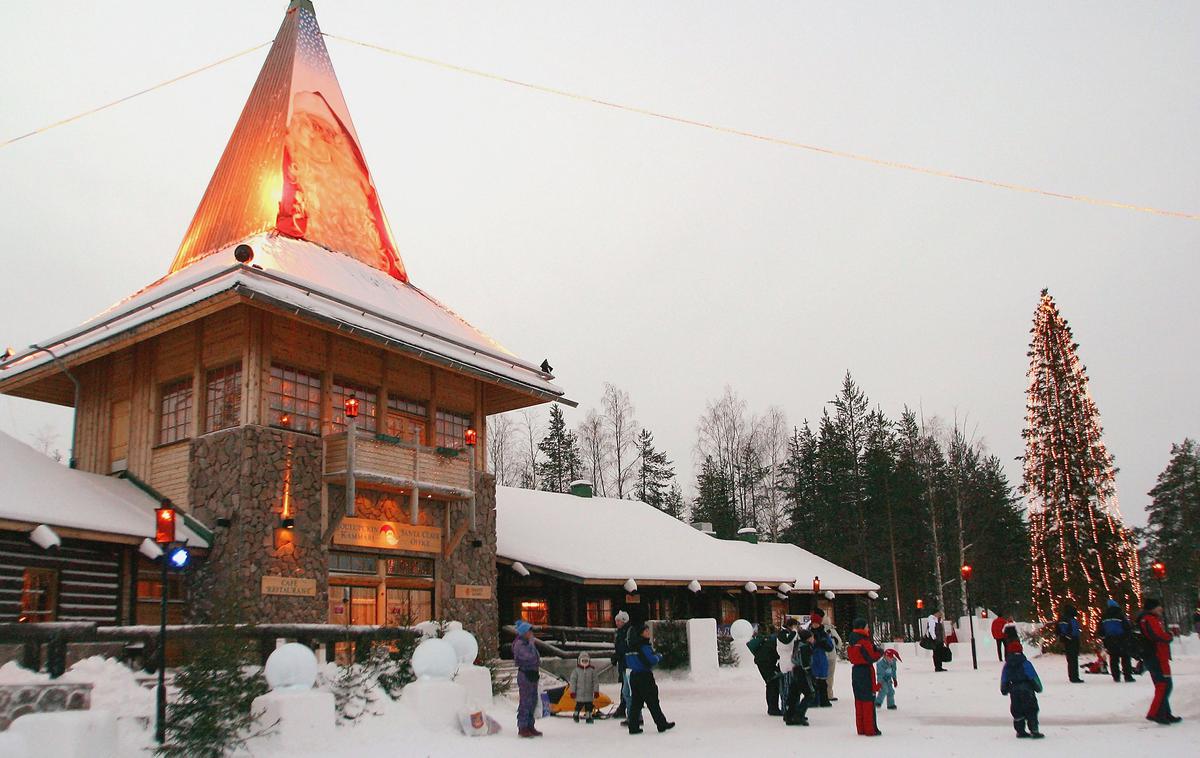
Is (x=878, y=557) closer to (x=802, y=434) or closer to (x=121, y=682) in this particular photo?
(x=802, y=434)

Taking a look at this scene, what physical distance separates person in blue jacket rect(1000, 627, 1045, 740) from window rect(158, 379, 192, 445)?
50.5 feet

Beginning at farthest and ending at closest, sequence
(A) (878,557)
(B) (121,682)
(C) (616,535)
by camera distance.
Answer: (A) (878,557), (C) (616,535), (B) (121,682)

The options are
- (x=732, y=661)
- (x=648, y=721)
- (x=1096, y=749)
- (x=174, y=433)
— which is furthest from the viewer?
(x=732, y=661)

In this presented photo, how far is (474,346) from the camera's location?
71.2ft

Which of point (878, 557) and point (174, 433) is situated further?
point (878, 557)

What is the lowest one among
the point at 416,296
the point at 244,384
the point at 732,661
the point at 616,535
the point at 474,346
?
the point at 732,661

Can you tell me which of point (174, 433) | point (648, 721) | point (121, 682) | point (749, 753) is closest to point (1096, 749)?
point (749, 753)

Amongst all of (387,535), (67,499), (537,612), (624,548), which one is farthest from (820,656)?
(624,548)

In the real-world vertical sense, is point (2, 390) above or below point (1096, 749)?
above

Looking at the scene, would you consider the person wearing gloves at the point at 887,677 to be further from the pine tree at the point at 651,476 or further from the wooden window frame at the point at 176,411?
the pine tree at the point at 651,476

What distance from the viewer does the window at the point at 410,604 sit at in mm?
20594

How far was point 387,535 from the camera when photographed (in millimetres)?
20406

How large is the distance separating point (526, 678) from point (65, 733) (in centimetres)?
537

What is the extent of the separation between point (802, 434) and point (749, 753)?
50461 millimetres
